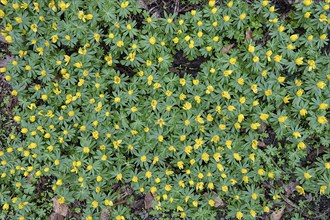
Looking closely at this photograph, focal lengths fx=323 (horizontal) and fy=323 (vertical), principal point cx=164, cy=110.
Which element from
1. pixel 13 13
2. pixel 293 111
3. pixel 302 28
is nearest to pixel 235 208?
pixel 293 111

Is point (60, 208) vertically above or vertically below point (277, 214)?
below

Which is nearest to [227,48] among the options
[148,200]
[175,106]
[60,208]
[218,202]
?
[175,106]

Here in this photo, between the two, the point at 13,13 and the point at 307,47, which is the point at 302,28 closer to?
the point at 307,47

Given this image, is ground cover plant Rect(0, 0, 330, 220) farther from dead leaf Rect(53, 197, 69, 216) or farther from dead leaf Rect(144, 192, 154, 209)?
dead leaf Rect(53, 197, 69, 216)

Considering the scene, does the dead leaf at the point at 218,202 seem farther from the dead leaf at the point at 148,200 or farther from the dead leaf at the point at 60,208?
the dead leaf at the point at 60,208

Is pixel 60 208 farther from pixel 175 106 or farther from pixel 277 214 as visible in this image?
pixel 277 214

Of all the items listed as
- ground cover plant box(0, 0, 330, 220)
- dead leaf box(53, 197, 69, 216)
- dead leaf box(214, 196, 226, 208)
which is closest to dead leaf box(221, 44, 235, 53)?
ground cover plant box(0, 0, 330, 220)
